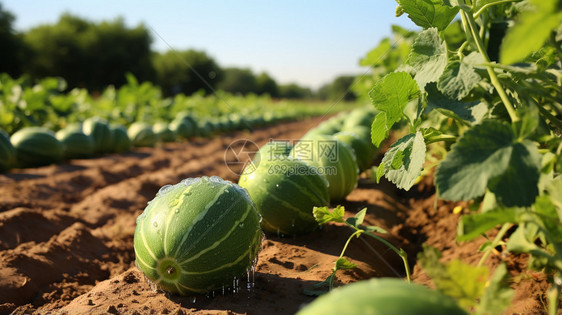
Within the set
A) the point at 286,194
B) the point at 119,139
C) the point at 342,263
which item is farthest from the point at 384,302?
the point at 119,139

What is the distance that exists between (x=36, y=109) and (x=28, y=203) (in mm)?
4371

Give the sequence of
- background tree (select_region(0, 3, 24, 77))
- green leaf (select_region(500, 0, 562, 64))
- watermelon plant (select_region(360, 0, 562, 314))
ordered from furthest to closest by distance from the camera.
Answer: background tree (select_region(0, 3, 24, 77))
watermelon plant (select_region(360, 0, 562, 314))
green leaf (select_region(500, 0, 562, 64))

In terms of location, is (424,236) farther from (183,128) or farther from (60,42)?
(60,42)

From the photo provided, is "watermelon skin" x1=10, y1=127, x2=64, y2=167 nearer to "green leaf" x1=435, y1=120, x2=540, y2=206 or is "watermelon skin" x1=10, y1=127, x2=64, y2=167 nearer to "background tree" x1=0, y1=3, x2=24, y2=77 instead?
"green leaf" x1=435, y1=120, x2=540, y2=206

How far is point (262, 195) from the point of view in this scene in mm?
3232

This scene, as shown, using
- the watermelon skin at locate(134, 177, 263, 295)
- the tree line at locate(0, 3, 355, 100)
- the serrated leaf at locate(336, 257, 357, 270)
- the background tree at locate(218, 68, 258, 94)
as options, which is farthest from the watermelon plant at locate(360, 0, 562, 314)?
the background tree at locate(218, 68, 258, 94)

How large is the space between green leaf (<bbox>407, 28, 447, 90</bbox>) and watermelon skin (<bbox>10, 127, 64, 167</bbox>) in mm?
6478

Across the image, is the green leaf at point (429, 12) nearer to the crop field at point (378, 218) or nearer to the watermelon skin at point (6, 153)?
the crop field at point (378, 218)

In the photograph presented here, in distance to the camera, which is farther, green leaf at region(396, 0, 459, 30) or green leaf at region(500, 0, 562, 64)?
green leaf at region(396, 0, 459, 30)

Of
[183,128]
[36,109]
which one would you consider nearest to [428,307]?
[36,109]

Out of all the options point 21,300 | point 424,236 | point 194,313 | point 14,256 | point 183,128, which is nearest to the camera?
point 194,313

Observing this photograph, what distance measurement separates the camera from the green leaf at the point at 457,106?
88.0 inches

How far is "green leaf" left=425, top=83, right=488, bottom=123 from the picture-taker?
2.24 meters

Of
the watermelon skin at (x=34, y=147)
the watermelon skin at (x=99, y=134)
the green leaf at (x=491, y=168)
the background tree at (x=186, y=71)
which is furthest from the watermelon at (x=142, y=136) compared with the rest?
the background tree at (x=186, y=71)
